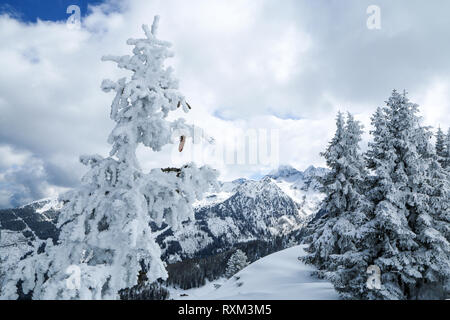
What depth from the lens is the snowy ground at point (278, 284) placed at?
1662 cm

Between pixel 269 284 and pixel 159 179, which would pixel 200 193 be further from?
pixel 269 284

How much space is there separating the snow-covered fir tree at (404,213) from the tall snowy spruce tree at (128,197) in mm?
11610

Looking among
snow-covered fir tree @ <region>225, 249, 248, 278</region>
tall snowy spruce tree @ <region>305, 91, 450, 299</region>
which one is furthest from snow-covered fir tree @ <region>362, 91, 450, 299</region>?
snow-covered fir tree @ <region>225, 249, 248, 278</region>

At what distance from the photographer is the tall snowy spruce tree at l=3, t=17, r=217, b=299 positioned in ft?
20.9

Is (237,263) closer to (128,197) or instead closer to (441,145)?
(441,145)

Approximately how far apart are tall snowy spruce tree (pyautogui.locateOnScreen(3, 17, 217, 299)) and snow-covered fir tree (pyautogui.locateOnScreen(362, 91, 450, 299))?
11.6m

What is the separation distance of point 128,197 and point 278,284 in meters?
18.1

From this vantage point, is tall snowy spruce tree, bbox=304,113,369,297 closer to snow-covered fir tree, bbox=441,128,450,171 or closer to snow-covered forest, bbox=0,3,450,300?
snow-covered forest, bbox=0,3,450,300

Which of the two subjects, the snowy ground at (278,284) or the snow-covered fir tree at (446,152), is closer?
the snowy ground at (278,284)

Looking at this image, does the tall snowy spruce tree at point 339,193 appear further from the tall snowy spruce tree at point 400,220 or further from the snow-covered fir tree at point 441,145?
the snow-covered fir tree at point 441,145

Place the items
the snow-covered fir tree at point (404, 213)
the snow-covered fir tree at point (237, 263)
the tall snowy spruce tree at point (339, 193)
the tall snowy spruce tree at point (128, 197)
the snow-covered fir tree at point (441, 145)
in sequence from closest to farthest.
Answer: the tall snowy spruce tree at point (128, 197)
the snow-covered fir tree at point (404, 213)
the tall snowy spruce tree at point (339, 193)
the snow-covered fir tree at point (441, 145)
the snow-covered fir tree at point (237, 263)

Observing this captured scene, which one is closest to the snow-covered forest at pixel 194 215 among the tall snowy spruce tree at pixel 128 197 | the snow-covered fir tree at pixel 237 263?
the tall snowy spruce tree at pixel 128 197

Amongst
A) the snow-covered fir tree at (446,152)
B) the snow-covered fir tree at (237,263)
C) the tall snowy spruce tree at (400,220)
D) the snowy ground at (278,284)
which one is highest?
the snow-covered fir tree at (446,152)

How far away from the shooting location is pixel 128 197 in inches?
258
